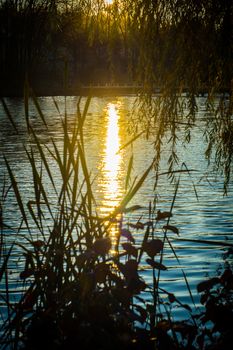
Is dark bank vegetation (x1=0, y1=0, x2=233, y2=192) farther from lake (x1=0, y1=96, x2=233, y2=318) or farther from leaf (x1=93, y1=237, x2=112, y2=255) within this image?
leaf (x1=93, y1=237, x2=112, y2=255)

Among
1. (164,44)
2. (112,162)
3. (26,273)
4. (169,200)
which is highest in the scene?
(164,44)

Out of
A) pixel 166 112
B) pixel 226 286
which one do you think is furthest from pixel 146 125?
pixel 226 286

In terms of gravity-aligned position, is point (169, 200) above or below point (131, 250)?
below

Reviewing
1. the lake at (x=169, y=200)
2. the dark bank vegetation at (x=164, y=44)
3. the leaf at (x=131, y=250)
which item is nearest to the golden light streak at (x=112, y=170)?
the lake at (x=169, y=200)

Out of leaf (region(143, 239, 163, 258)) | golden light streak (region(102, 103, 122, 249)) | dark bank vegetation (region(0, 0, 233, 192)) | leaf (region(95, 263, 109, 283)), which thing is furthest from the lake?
dark bank vegetation (region(0, 0, 233, 192))

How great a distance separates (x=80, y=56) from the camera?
47.3 meters

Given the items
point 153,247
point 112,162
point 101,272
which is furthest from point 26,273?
point 112,162

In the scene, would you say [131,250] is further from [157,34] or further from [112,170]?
→ [112,170]

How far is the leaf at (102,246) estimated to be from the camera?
2.20m

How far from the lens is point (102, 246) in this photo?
221cm

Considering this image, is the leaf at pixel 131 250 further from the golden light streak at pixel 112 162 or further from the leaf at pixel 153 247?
the golden light streak at pixel 112 162

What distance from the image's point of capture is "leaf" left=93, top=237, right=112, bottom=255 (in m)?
2.20

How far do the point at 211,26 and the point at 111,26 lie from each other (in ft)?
2.29

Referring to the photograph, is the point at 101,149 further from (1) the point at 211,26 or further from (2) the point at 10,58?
(2) the point at 10,58
